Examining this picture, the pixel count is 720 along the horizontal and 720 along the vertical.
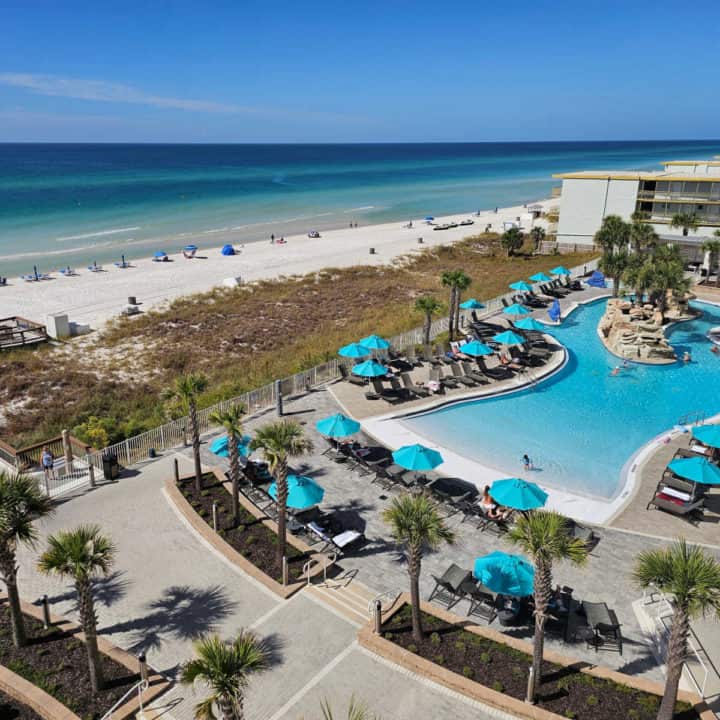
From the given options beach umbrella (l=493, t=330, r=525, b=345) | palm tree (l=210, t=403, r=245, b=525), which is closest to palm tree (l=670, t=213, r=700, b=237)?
beach umbrella (l=493, t=330, r=525, b=345)

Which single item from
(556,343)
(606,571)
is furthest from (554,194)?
(606,571)

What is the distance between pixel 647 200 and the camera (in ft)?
159

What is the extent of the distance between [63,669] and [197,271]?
45709mm

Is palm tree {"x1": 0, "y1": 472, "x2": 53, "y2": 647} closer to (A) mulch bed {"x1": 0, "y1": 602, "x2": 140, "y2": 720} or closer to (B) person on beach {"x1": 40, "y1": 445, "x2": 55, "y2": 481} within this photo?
(A) mulch bed {"x1": 0, "y1": 602, "x2": 140, "y2": 720}

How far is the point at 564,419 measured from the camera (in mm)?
23047

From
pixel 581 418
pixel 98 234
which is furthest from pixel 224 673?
pixel 98 234

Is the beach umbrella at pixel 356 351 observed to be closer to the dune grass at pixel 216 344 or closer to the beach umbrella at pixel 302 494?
the dune grass at pixel 216 344

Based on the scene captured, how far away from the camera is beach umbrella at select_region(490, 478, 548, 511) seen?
567 inches

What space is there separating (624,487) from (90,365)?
82.2 ft

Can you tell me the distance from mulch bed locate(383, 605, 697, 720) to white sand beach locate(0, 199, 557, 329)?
103 feet

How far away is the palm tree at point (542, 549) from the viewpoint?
9547 mm

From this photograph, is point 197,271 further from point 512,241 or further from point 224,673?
point 224,673

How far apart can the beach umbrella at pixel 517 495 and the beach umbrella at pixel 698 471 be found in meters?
4.41

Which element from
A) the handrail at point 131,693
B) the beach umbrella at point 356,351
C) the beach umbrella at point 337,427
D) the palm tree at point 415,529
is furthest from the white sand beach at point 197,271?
the palm tree at point 415,529
